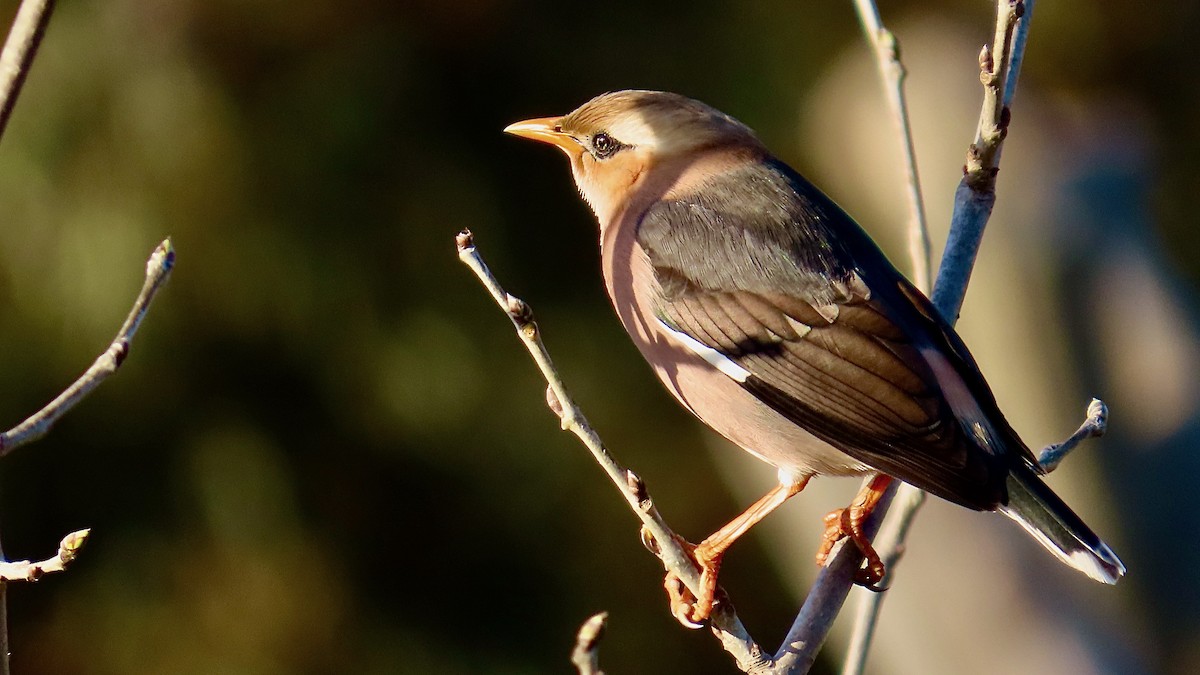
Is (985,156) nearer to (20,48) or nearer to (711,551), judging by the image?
(711,551)

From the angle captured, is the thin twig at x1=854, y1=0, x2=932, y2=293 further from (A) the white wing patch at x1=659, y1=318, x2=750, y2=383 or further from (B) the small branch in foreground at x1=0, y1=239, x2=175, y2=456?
(B) the small branch in foreground at x1=0, y1=239, x2=175, y2=456

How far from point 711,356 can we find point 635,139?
92cm

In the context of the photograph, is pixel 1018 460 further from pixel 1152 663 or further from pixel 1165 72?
pixel 1165 72

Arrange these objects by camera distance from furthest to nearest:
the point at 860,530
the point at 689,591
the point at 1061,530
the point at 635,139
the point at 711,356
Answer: the point at 635,139 → the point at 711,356 → the point at 860,530 → the point at 689,591 → the point at 1061,530

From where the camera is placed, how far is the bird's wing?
10.3 ft

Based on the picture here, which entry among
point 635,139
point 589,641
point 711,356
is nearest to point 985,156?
point 711,356

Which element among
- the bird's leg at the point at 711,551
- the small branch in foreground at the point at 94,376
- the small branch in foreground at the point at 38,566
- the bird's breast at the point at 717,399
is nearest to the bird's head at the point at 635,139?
the bird's breast at the point at 717,399

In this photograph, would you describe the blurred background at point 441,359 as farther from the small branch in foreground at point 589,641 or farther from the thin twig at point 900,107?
the small branch in foreground at point 589,641

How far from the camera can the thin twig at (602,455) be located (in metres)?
2.23

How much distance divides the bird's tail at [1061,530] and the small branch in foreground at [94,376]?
2.00 m

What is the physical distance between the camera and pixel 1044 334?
23.4 ft

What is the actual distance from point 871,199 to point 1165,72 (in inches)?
108

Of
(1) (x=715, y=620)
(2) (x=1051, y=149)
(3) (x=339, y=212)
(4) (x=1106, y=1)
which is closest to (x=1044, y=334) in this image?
(2) (x=1051, y=149)

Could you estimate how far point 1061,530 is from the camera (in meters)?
3.07
